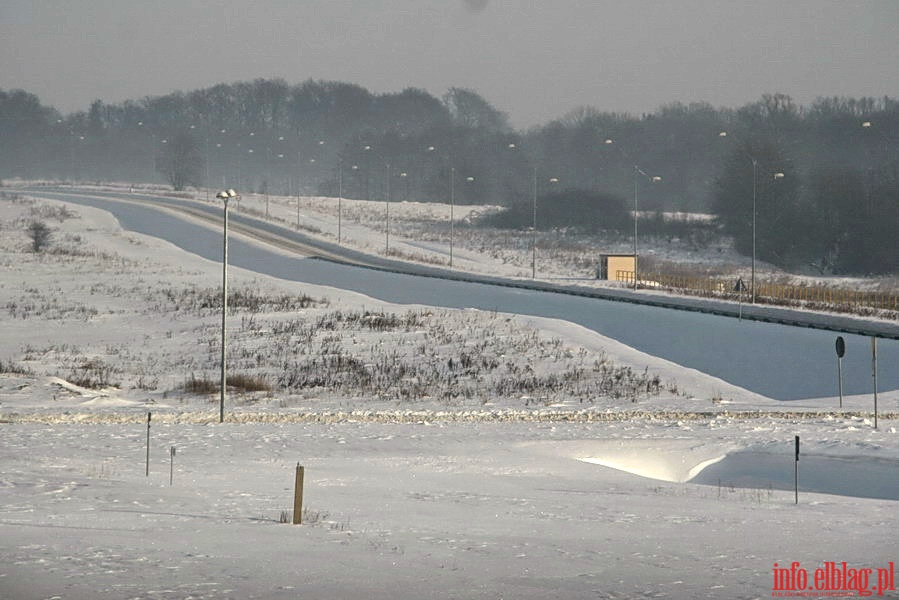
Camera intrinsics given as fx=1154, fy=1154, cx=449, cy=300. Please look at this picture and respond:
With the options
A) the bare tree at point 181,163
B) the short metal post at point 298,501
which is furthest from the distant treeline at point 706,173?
the short metal post at point 298,501

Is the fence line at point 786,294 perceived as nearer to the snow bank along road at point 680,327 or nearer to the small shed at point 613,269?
the small shed at point 613,269

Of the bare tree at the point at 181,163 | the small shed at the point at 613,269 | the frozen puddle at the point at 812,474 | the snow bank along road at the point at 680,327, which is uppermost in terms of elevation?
the bare tree at the point at 181,163

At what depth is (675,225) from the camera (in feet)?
392

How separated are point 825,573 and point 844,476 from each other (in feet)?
37.9

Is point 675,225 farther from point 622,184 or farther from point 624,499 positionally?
point 624,499

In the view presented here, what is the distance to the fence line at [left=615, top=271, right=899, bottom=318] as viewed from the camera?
59156 mm

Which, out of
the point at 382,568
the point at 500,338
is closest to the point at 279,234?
the point at 500,338

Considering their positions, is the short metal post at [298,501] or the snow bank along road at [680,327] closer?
the short metal post at [298,501]

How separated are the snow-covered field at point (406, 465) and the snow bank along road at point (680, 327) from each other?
2.54 meters

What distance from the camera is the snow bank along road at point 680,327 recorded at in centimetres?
4075

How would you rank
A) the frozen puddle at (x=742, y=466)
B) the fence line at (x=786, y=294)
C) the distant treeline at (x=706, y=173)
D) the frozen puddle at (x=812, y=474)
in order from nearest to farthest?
the frozen puddle at (x=812, y=474)
the frozen puddle at (x=742, y=466)
the fence line at (x=786, y=294)
the distant treeline at (x=706, y=173)

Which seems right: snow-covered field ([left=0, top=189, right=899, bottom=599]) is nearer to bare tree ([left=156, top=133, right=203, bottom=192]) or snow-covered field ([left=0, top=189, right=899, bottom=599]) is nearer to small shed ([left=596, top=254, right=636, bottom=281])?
small shed ([left=596, top=254, right=636, bottom=281])

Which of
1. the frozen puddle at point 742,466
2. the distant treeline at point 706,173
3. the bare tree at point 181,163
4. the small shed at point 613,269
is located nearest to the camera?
the frozen puddle at point 742,466

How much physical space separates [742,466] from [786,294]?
148 ft
